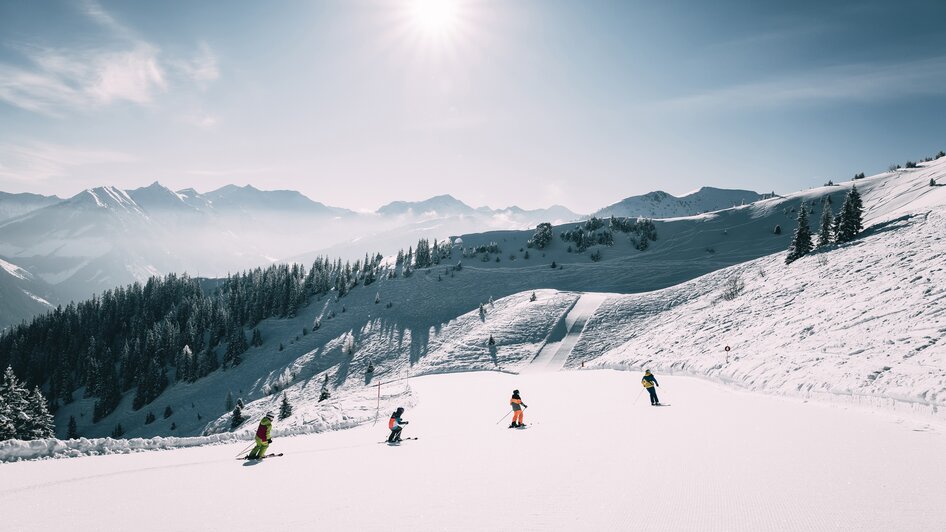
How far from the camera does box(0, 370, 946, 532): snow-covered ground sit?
244 inches

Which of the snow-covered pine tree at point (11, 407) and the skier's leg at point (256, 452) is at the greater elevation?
the skier's leg at point (256, 452)

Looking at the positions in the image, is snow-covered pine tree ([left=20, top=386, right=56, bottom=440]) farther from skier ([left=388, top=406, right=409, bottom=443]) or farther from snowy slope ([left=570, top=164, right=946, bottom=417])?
snowy slope ([left=570, top=164, right=946, bottom=417])

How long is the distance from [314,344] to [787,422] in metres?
81.2

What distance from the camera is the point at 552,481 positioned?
7871mm

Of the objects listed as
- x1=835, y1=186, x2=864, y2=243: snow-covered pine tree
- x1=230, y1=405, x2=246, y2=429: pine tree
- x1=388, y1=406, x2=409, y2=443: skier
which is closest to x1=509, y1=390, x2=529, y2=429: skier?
x1=388, y1=406, x2=409, y2=443: skier

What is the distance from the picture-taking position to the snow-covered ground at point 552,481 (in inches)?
244

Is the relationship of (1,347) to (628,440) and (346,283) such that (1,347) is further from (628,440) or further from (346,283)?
(628,440)

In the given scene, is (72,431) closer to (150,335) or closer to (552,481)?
(150,335)

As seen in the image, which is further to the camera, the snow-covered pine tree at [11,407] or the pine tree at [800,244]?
the pine tree at [800,244]

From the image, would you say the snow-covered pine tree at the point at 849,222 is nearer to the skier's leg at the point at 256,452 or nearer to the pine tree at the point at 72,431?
the skier's leg at the point at 256,452

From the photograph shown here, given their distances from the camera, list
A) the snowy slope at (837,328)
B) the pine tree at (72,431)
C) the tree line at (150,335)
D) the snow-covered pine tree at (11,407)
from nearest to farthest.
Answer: the snowy slope at (837,328)
the snow-covered pine tree at (11,407)
the pine tree at (72,431)
the tree line at (150,335)

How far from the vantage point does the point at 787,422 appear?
11.7 metres

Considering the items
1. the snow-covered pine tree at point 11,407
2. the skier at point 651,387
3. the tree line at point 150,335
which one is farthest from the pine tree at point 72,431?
the skier at point 651,387

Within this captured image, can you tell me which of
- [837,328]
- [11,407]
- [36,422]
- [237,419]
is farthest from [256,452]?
[237,419]
